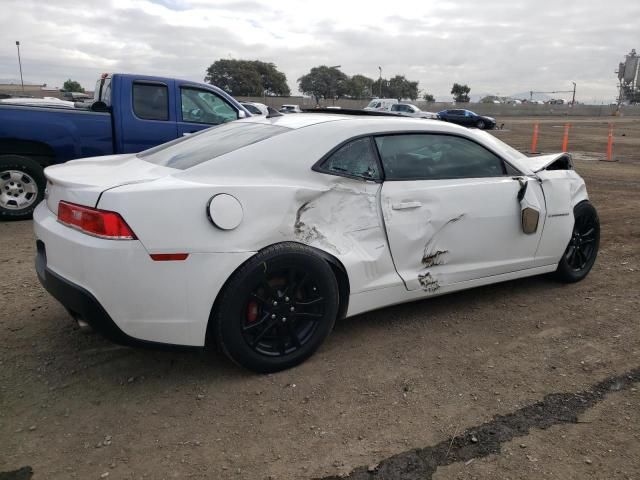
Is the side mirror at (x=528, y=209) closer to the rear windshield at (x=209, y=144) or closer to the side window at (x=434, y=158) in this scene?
the side window at (x=434, y=158)

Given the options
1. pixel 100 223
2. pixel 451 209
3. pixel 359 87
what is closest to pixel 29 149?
pixel 100 223

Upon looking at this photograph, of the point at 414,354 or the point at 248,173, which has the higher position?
the point at 248,173

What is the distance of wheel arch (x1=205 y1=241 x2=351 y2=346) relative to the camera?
9.04ft

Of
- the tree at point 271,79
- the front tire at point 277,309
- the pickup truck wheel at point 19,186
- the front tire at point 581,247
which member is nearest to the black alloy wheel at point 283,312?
the front tire at point 277,309

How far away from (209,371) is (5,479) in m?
1.12

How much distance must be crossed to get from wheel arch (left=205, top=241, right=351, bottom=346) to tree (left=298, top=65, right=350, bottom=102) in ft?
341

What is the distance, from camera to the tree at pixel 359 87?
107 meters

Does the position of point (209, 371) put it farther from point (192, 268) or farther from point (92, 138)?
point (92, 138)

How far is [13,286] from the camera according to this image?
4.28 meters

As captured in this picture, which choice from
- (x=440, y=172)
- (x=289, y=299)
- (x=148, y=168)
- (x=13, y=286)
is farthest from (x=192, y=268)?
(x=13, y=286)

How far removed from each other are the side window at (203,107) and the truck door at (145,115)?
185 millimetres

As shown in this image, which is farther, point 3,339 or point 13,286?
point 13,286

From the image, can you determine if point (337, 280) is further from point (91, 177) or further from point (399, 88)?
point (399, 88)

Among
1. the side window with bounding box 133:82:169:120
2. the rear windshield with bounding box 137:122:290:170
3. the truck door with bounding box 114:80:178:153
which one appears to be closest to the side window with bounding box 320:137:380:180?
the rear windshield with bounding box 137:122:290:170
